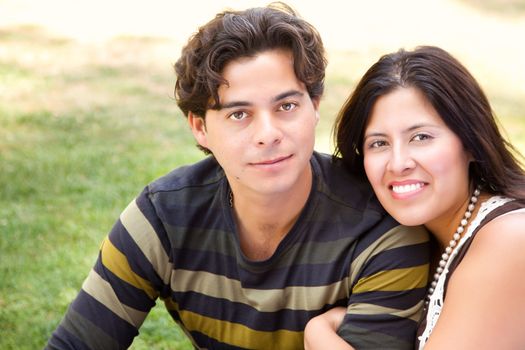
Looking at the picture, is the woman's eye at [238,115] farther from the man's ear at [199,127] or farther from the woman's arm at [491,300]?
the woman's arm at [491,300]

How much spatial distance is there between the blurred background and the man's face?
1.47 metres

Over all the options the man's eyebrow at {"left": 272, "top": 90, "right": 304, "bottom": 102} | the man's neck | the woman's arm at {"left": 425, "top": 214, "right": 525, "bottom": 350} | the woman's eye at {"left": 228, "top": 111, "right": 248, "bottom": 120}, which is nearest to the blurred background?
the man's neck

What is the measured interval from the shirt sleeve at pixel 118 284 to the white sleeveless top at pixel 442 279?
3.25 feet

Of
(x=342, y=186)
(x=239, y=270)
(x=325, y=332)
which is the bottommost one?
(x=325, y=332)

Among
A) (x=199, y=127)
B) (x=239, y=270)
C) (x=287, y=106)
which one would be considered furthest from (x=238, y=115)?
(x=239, y=270)

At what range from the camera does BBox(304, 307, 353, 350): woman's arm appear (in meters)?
2.73

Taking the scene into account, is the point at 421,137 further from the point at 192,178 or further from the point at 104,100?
the point at 104,100

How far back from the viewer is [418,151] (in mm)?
2666

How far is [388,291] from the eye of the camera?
109 inches

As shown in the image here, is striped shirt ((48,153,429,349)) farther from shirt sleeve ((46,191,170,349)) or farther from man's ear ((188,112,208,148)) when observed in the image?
man's ear ((188,112,208,148))

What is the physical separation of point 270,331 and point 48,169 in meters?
3.53

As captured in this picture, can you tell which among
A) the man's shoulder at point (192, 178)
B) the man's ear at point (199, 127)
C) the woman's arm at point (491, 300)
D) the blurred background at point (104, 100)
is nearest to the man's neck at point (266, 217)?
the man's shoulder at point (192, 178)

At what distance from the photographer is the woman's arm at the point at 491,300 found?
2.49 metres

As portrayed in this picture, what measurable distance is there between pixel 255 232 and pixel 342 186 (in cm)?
37
